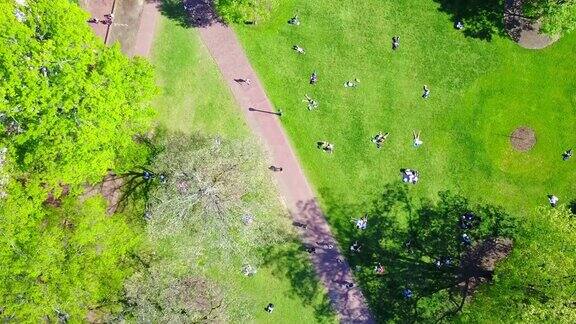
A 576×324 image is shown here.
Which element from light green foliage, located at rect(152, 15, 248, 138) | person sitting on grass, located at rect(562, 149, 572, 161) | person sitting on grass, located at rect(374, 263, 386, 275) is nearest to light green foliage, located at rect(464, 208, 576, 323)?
person sitting on grass, located at rect(562, 149, 572, 161)

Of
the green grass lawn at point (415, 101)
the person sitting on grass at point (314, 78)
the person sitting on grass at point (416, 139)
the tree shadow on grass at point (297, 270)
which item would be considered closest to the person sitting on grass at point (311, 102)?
the green grass lawn at point (415, 101)

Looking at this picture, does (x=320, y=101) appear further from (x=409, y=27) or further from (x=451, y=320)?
(x=451, y=320)

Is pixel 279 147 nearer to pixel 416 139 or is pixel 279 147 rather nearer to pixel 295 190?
pixel 295 190

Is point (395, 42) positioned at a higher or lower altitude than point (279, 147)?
higher

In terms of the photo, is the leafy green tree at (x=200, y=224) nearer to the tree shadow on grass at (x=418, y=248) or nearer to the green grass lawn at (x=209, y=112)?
the green grass lawn at (x=209, y=112)

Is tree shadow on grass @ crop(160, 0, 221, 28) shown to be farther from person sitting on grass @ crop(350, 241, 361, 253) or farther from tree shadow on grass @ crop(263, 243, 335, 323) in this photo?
person sitting on grass @ crop(350, 241, 361, 253)

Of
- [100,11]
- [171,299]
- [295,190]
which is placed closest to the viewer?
[171,299]

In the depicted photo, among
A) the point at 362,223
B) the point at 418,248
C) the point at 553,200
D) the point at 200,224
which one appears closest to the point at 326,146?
the point at 362,223

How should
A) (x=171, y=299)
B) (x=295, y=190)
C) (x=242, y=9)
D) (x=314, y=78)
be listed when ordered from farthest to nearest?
(x=295, y=190), (x=314, y=78), (x=242, y=9), (x=171, y=299)
